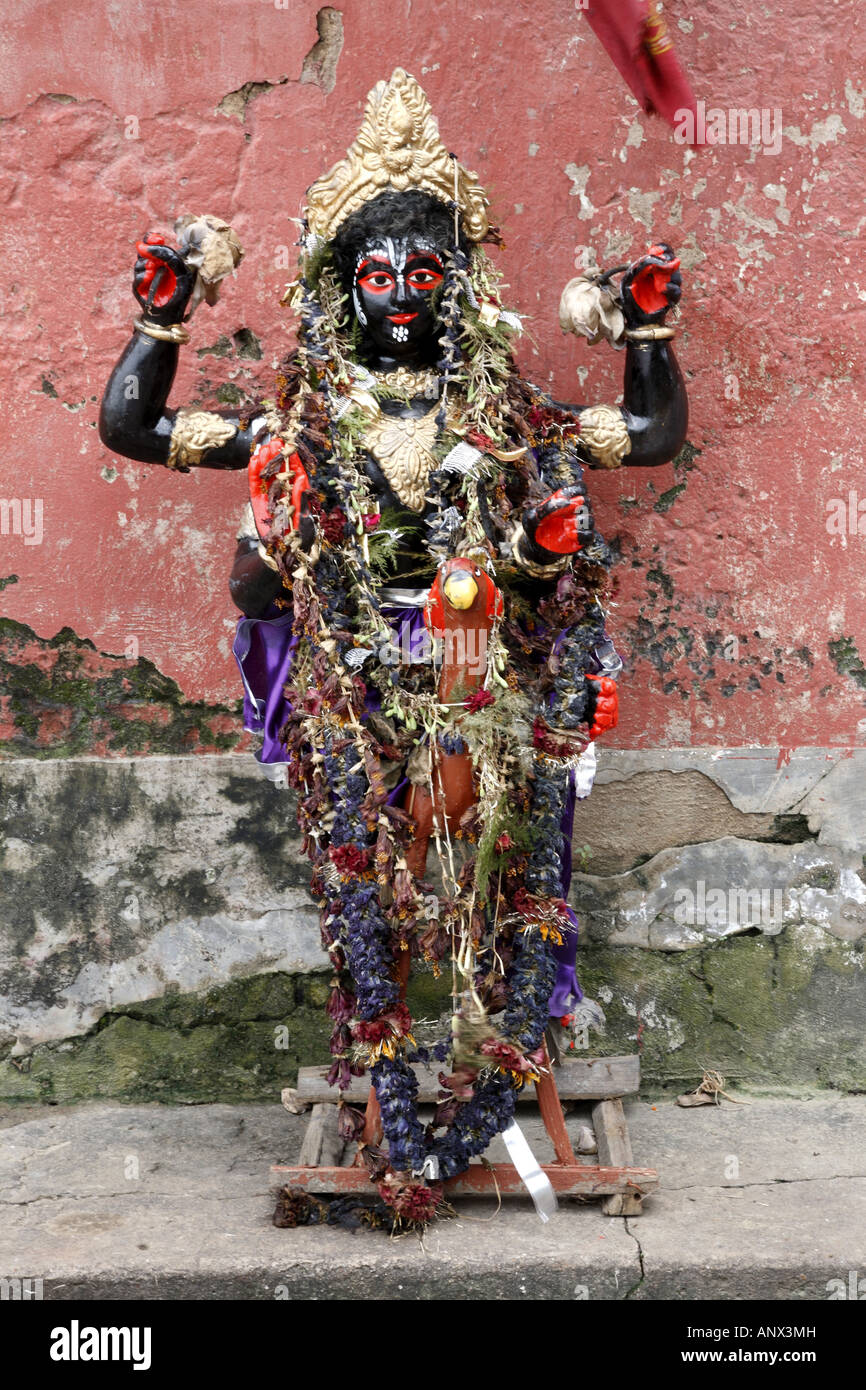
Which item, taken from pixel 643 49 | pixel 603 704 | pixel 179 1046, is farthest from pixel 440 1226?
→ pixel 643 49

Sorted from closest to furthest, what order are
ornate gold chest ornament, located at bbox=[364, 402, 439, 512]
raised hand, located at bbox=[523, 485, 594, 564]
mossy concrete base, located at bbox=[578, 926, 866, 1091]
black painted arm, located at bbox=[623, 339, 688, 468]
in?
raised hand, located at bbox=[523, 485, 594, 564] → ornate gold chest ornament, located at bbox=[364, 402, 439, 512] → black painted arm, located at bbox=[623, 339, 688, 468] → mossy concrete base, located at bbox=[578, 926, 866, 1091]

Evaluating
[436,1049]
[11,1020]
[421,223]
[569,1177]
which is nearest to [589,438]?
[421,223]

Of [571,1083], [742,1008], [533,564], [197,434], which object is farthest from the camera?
[742,1008]

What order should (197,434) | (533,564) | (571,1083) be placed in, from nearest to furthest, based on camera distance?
(533,564)
(197,434)
(571,1083)

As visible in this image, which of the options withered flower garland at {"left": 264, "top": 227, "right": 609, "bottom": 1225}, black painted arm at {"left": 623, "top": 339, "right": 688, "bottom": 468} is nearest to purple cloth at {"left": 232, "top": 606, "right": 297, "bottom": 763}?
withered flower garland at {"left": 264, "top": 227, "right": 609, "bottom": 1225}

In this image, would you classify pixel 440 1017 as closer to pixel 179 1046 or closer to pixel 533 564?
pixel 179 1046

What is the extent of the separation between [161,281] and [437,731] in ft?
3.73

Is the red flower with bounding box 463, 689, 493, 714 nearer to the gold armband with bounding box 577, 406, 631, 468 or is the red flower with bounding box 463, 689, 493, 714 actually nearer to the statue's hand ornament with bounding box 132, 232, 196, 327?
the gold armband with bounding box 577, 406, 631, 468

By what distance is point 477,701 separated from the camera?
9.72 ft

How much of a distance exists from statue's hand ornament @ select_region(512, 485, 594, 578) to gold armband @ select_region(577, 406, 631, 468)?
0.22 metres

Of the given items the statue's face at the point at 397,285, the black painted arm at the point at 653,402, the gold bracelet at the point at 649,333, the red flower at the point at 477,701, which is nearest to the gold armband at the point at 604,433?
the black painted arm at the point at 653,402

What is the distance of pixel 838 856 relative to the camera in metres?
3.79

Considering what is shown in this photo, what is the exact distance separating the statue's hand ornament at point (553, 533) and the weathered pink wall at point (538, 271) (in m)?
0.83

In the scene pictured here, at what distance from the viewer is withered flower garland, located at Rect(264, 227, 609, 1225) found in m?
2.97
